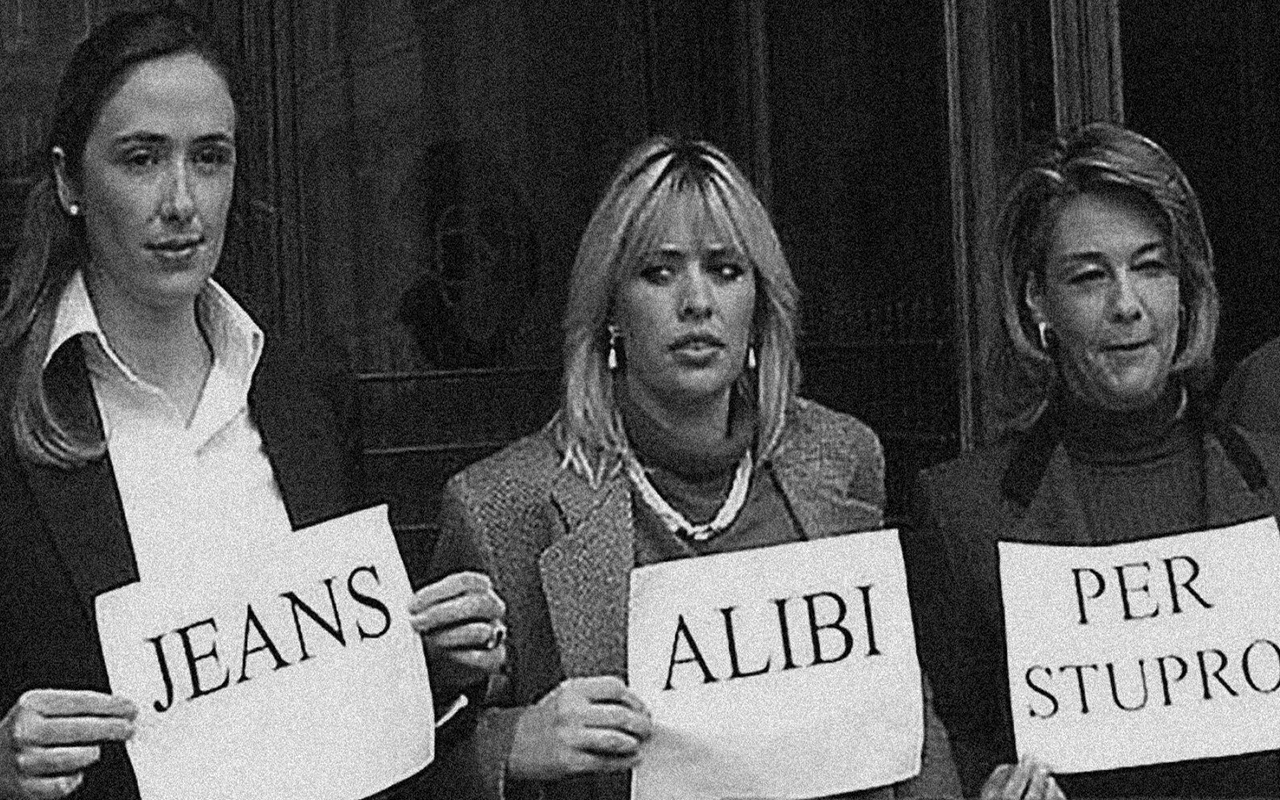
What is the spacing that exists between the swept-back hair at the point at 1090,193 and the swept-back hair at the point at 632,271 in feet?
0.73

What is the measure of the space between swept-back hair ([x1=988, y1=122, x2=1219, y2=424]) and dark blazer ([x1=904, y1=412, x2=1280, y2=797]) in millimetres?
82

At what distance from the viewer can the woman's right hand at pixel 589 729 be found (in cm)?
209

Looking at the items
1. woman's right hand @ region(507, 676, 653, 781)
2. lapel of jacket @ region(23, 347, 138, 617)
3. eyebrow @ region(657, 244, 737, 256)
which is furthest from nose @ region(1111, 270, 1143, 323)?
lapel of jacket @ region(23, 347, 138, 617)

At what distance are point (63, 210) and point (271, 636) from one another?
444 millimetres

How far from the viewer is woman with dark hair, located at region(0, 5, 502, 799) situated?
2.09 meters

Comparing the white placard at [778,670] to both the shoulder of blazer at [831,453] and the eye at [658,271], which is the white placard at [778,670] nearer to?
the shoulder of blazer at [831,453]

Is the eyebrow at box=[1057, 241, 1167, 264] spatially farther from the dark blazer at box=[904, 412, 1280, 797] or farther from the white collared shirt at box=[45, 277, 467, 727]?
the white collared shirt at box=[45, 277, 467, 727]

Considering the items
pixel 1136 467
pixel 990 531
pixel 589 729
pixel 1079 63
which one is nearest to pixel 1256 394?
pixel 1136 467

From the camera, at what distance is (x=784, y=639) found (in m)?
2.14

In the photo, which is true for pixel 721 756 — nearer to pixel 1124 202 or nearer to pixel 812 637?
pixel 812 637

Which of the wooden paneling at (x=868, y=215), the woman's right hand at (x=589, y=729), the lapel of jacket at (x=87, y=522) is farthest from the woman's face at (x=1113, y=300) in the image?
the wooden paneling at (x=868, y=215)

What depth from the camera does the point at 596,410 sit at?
235 centimetres

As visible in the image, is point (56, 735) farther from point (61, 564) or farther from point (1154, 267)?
point (1154, 267)

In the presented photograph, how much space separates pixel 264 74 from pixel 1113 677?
1.55 metres
